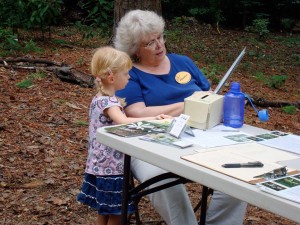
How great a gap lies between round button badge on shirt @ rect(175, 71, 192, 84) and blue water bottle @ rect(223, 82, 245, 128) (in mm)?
657

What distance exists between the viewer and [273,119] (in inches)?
232

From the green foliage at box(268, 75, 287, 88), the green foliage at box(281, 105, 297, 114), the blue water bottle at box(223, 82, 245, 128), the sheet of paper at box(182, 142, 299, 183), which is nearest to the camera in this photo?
Result: the sheet of paper at box(182, 142, 299, 183)

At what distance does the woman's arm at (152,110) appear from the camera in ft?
9.25

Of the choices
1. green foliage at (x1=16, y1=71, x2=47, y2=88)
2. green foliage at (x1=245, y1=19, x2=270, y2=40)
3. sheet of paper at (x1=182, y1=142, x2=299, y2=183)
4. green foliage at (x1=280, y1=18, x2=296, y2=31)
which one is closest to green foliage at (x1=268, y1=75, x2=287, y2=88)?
green foliage at (x1=16, y1=71, x2=47, y2=88)

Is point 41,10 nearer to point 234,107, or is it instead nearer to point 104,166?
point 104,166

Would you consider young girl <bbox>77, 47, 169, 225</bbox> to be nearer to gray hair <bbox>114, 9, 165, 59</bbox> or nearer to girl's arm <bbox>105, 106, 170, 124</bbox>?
girl's arm <bbox>105, 106, 170, 124</bbox>

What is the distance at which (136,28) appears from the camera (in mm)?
2926

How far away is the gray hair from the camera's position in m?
2.92

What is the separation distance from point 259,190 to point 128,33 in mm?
1628

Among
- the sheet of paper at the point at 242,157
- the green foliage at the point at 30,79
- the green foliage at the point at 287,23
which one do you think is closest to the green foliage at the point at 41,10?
the green foliage at the point at 30,79

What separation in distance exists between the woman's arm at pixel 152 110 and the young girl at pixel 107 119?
0.87 ft

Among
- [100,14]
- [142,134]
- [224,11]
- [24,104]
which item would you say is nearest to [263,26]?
[224,11]

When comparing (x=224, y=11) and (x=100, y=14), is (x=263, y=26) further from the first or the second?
(x=100, y=14)

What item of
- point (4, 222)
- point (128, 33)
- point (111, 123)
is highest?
point (128, 33)
